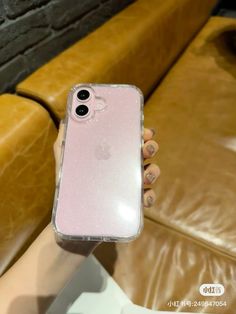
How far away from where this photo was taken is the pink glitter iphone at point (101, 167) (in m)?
0.49

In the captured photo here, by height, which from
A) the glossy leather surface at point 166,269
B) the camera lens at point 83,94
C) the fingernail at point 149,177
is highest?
the camera lens at point 83,94

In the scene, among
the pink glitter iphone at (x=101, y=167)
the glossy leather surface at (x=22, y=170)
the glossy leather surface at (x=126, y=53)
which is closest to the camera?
the pink glitter iphone at (x=101, y=167)

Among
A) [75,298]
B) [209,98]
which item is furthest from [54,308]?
[209,98]

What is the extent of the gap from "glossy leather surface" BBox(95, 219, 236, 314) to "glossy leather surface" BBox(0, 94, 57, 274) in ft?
0.56

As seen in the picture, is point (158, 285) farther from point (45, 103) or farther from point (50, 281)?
point (45, 103)

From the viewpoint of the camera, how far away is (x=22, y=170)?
65cm

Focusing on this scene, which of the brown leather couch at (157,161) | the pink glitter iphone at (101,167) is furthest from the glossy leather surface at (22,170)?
the pink glitter iphone at (101,167)

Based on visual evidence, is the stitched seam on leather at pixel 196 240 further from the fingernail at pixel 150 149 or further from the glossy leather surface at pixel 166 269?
the fingernail at pixel 150 149

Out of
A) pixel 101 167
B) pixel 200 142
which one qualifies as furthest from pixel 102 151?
pixel 200 142

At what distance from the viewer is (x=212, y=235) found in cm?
73

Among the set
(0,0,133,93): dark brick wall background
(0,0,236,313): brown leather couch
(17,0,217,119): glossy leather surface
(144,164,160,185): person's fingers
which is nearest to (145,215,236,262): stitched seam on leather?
(0,0,236,313): brown leather couch

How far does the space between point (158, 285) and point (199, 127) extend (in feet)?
1.47

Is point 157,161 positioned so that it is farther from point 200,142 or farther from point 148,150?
point 148,150

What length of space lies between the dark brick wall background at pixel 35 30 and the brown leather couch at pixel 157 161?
3.8 inches
